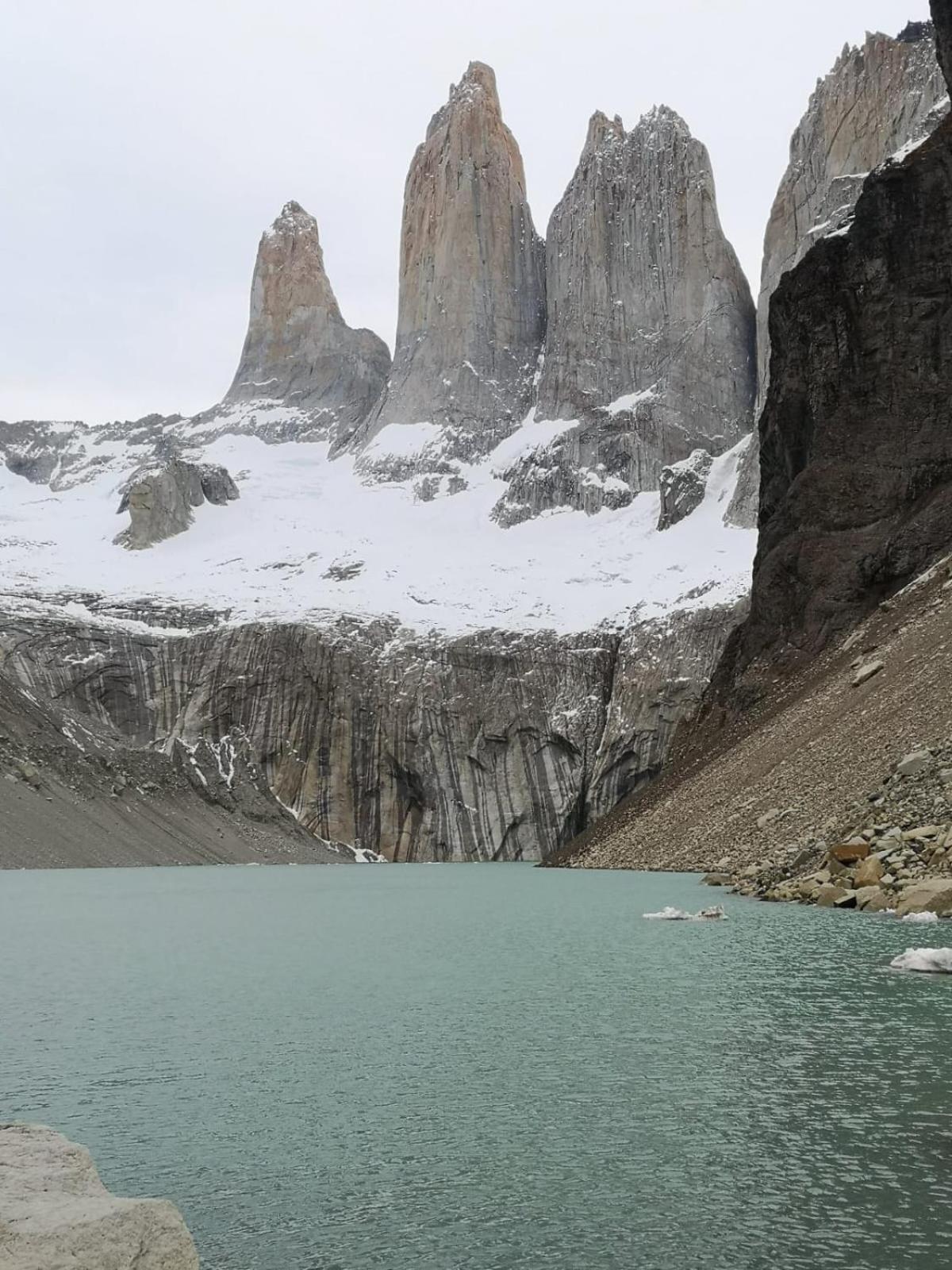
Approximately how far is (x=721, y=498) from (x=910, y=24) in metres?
42.4

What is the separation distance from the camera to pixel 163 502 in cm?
13175

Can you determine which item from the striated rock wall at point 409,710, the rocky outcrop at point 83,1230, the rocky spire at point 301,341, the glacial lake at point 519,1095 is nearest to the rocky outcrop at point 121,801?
the striated rock wall at point 409,710

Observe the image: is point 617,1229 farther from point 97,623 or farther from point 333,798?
point 97,623

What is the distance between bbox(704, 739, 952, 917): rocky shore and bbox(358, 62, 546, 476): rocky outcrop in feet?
368

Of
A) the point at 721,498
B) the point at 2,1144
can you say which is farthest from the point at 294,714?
the point at 2,1144

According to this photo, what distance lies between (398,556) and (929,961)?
107637 millimetres

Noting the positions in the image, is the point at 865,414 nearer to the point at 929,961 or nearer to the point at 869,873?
the point at 869,873

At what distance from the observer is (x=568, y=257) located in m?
137

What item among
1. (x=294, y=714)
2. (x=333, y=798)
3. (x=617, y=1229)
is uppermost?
(x=294, y=714)

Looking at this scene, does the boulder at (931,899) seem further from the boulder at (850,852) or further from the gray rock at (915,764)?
the gray rock at (915,764)

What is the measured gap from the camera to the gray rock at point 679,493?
4555 inches

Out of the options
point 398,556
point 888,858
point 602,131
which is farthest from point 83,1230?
point 602,131

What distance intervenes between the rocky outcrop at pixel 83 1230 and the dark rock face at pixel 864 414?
46453 mm

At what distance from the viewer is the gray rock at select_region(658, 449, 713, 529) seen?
116m
